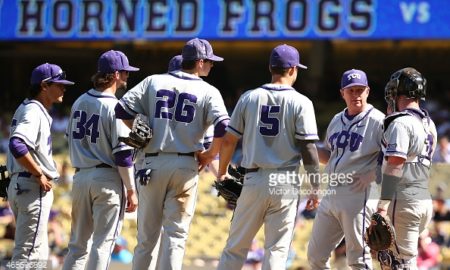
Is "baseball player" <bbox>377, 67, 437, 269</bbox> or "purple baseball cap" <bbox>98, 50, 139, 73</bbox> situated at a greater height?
"purple baseball cap" <bbox>98, 50, 139, 73</bbox>

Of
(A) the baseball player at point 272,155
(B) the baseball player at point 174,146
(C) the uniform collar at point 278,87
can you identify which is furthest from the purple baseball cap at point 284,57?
(B) the baseball player at point 174,146

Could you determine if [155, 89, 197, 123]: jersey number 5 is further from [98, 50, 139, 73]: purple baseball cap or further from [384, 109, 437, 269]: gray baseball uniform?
[384, 109, 437, 269]: gray baseball uniform

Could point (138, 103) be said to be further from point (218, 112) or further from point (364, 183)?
point (364, 183)

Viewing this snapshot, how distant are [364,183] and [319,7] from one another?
10701 mm

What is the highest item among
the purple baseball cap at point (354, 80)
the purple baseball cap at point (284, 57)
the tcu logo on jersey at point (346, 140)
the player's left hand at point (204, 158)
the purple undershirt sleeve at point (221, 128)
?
the purple baseball cap at point (284, 57)

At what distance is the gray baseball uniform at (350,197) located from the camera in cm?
789

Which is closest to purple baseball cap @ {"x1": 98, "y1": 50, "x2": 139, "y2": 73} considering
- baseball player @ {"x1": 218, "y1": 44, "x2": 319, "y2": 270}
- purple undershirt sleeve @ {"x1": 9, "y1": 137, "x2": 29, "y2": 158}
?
purple undershirt sleeve @ {"x1": 9, "y1": 137, "x2": 29, "y2": 158}

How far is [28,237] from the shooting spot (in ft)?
27.3

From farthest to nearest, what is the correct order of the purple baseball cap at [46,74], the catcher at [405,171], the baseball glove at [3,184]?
the baseball glove at [3,184] → the purple baseball cap at [46,74] → the catcher at [405,171]

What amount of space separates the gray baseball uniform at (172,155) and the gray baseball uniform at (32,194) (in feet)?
2.88

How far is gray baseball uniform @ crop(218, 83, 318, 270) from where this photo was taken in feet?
25.0

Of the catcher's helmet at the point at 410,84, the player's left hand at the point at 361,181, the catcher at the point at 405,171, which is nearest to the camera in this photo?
the catcher at the point at 405,171

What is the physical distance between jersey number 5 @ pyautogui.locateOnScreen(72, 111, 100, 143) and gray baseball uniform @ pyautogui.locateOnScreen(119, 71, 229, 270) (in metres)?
0.41

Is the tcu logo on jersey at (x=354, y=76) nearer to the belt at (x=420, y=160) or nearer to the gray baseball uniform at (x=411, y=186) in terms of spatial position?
the gray baseball uniform at (x=411, y=186)
